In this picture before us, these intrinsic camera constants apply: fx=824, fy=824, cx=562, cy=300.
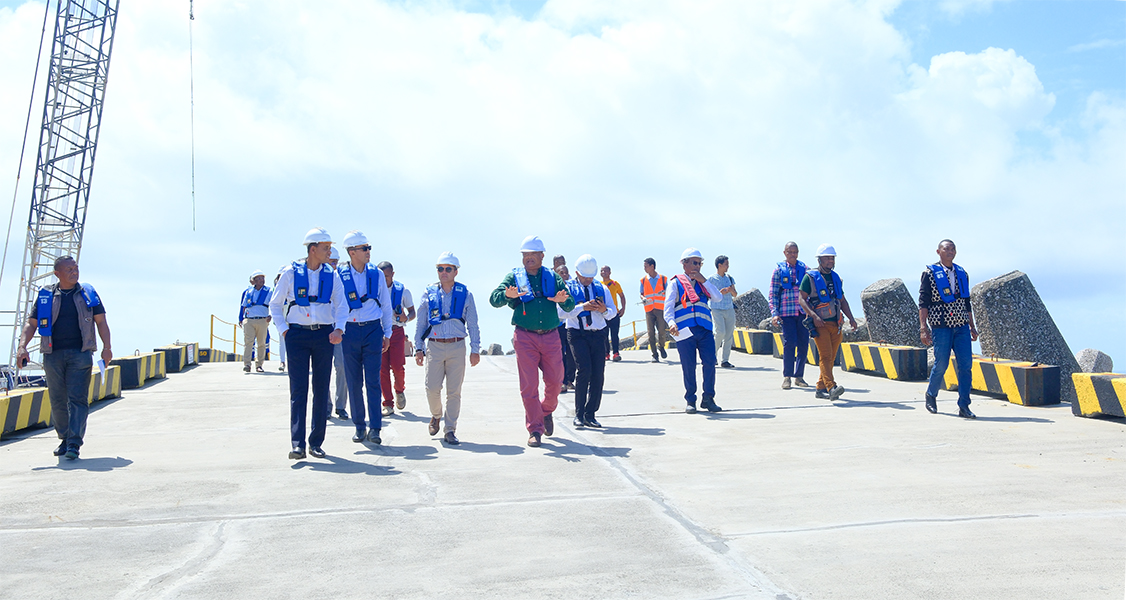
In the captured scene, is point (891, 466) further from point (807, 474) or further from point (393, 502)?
point (393, 502)

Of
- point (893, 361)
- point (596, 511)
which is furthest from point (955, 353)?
point (596, 511)

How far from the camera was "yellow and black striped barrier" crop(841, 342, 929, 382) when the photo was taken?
12.4m

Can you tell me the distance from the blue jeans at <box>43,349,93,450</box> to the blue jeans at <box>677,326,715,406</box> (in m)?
6.10

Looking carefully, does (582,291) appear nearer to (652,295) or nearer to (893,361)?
(893,361)

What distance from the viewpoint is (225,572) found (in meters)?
4.11

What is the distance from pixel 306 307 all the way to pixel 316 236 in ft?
2.06

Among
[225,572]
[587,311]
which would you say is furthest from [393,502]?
[587,311]

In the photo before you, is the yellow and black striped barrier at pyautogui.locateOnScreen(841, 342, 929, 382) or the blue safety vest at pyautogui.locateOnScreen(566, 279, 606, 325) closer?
the blue safety vest at pyautogui.locateOnScreen(566, 279, 606, 325)

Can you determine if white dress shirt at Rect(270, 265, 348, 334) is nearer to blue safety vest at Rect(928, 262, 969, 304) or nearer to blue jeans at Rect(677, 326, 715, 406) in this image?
blue jeans at Rect(677, 326, 715, 406)

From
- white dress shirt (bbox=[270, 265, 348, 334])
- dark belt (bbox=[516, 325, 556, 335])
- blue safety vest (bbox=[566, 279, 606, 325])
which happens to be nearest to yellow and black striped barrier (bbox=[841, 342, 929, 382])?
blue safety vest (bbox=[566, 279, 606, 325])

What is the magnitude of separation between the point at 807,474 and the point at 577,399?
3.08 m

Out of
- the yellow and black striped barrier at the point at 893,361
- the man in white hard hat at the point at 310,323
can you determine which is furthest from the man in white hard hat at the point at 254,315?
the yellow and black striped barrier at the point at 893,361

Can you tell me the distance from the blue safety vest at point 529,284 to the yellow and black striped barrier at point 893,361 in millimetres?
7039

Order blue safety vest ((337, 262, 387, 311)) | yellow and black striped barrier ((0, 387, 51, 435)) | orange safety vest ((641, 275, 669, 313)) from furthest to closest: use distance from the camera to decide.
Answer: orange safety vest ((641, 275, 669, 313)) → yellow and black striped barrier ((0, 387, 51, 435)) → blue safety vest ((337, 262, 387, 311))
